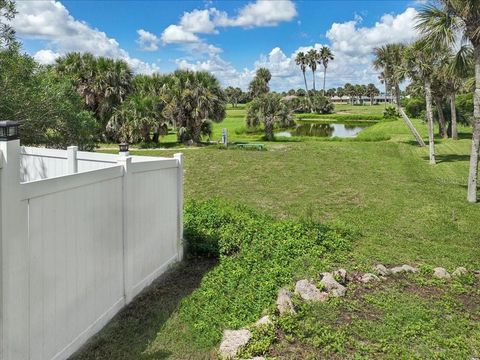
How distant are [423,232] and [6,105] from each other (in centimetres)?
867

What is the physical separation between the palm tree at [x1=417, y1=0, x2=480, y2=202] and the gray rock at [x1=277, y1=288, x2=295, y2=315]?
842cm

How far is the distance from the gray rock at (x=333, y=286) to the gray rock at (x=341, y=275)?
108mm

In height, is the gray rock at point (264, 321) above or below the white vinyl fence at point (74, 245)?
below

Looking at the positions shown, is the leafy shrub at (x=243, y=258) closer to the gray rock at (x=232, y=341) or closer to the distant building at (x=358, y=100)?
the gray rock at (x=232, y=341)

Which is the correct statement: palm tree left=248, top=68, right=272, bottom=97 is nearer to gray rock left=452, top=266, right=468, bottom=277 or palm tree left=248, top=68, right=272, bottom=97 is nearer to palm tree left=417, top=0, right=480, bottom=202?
palm tree left=417, top=0, right=480, bottom=202

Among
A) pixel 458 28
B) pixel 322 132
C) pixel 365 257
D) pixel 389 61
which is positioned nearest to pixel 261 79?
pixel 322 132

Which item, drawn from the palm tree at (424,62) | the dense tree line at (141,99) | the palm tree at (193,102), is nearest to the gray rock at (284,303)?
the palm tree at (424,62)

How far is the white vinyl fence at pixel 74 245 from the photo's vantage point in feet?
9.80

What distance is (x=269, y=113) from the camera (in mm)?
29828

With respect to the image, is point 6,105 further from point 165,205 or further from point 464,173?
point 464,173

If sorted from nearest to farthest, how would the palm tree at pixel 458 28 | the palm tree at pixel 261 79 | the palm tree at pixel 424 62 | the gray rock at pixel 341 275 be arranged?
the gray rock at pixel 341 275, the palm tree at pixel 458 28, the palm tree at pixel 424 62, the palm tree at pixel 261 79

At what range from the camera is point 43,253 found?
11.0ft

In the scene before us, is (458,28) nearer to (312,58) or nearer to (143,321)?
(143,321)

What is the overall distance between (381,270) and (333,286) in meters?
1.14
